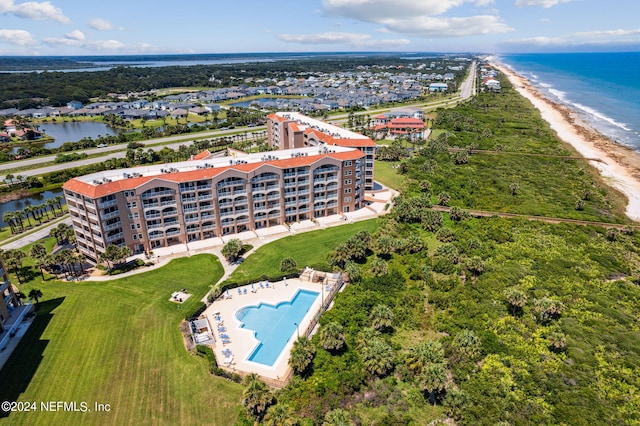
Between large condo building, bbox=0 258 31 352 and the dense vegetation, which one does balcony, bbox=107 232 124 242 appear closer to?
large condo building, bbox=0 258 31 352

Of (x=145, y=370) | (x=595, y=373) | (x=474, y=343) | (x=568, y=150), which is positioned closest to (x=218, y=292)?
(x=145, y=370)

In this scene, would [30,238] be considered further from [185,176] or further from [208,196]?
[208,196]

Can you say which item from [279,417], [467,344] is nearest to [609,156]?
[467,344]

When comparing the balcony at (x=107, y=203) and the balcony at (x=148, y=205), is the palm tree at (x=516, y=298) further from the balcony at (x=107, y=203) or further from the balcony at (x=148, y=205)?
the balcony at (x=107, y=203)

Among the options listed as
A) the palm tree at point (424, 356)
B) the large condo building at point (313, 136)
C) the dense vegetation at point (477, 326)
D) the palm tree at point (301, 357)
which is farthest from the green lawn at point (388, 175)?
the palm tree at point (301, 357)

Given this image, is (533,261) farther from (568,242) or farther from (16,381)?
(16,381)

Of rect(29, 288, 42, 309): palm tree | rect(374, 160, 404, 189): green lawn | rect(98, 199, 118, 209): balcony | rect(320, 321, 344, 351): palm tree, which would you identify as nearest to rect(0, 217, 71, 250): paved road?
rect(29, 288, 42, 309): palm tree
